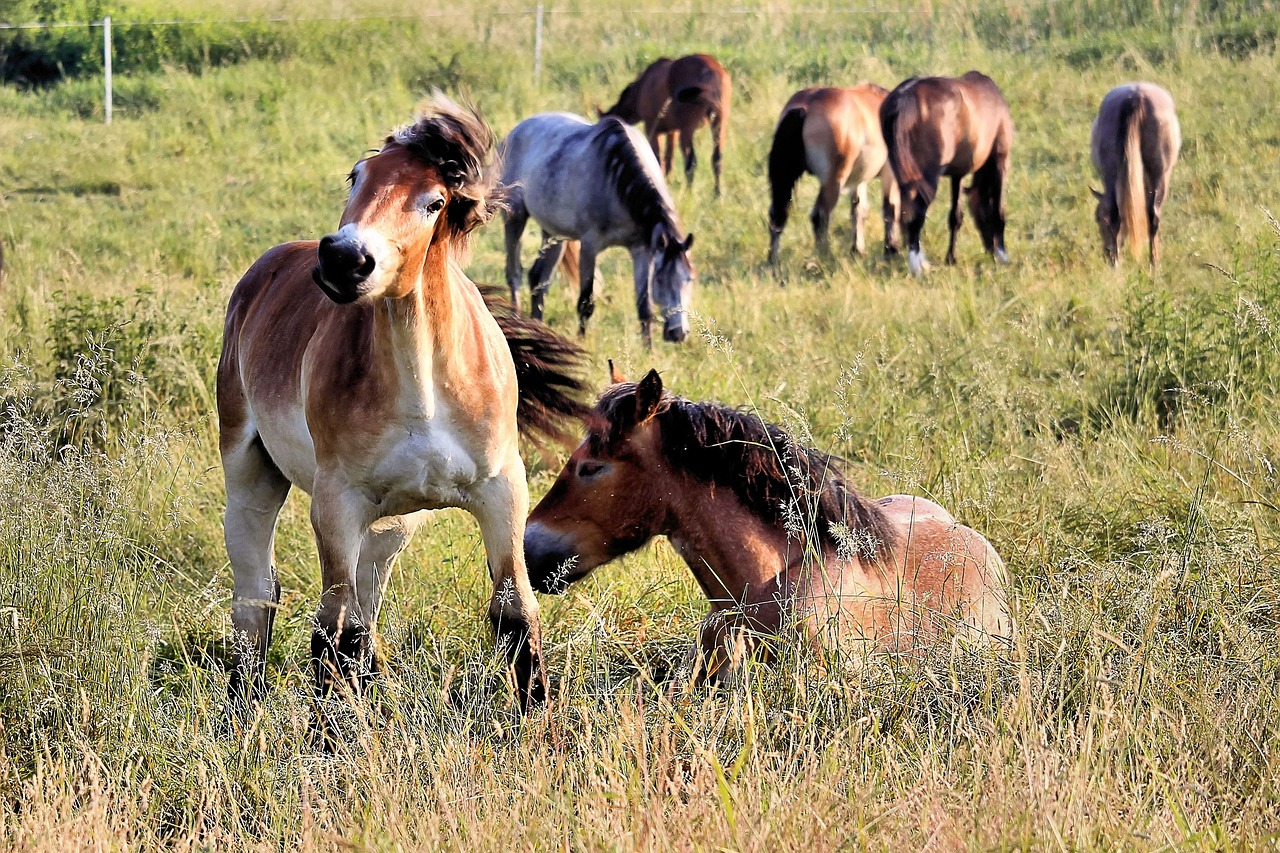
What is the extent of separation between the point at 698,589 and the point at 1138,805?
2113 millimetres

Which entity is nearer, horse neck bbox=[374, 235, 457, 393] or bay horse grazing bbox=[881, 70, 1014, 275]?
horse neck bbox=[374, 235, 457, 393]

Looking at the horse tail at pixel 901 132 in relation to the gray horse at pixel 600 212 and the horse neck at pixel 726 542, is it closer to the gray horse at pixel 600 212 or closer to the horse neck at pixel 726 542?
the gray horse at pixel 600 212

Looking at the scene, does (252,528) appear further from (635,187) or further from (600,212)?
(600,212)

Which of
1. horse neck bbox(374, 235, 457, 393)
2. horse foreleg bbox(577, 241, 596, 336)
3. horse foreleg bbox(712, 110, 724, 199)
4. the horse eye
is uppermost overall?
horse foreleg bbox(712, 110, 724, 199)

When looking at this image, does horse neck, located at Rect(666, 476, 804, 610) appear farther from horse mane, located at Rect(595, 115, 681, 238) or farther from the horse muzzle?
horse mane, located at Rect(595, 115, 681, 238)

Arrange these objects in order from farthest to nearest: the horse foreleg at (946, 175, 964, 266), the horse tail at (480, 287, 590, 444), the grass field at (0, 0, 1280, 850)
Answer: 1. the horse foreleg at (946, 175, 964, 266)
2. the horse tail at (480, 287, 590, 444)
3. the grass field at (0, 0, 1280, 850)

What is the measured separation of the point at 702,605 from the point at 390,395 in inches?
55.6

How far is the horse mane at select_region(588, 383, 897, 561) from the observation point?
12.3 feet

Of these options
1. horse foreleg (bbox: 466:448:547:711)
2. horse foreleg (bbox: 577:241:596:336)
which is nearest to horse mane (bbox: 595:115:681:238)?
horse foreleg (bbox: 577:241:596:336)

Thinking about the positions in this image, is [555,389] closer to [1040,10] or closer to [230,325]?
[230,325]

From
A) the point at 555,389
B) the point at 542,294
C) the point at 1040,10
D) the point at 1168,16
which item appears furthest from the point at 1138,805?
the point at 1040,10

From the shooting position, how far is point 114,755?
3.30 meters

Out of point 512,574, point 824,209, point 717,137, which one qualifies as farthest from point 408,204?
point 717,137

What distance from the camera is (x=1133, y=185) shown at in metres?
10.0
